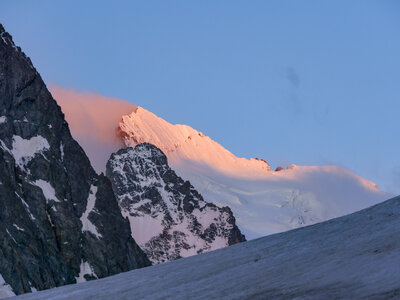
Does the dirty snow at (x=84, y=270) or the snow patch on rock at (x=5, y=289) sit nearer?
the snow patch on rock at (x=5, y=289)

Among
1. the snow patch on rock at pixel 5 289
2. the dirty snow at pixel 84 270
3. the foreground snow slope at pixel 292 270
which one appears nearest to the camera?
the foreground snow slope at pixel 292 270

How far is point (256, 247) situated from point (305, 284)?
15.7 ft

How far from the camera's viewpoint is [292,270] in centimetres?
1670

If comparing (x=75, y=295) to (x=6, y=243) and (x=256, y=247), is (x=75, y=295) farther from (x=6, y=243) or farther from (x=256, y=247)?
(x=6, y=243)

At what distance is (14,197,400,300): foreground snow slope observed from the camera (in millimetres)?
14555

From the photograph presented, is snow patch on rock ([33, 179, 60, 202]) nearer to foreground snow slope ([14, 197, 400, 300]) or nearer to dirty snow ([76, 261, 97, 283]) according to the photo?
dirty snow ([76, 261, 97, 283])

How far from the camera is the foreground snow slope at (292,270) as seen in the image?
1455 centimetres

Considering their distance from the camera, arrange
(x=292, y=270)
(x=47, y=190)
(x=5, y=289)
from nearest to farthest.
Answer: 1. (x=292, y=270)
2. (x=5, y=289)
3. (x=47, y=190)

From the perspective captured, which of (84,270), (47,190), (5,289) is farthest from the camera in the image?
(47,190)

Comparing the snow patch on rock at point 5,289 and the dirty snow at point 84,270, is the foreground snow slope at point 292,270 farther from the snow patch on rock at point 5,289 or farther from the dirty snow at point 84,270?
the dirty snow at point 84,270

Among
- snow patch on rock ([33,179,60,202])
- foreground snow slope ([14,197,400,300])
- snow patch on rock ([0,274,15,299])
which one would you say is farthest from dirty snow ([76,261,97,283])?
foreground snow slope ([14,197,400,300])

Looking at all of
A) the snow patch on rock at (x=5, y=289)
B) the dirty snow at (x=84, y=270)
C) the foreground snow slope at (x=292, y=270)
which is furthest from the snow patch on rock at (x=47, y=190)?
the foreground snow slope at (x=292, y=270)

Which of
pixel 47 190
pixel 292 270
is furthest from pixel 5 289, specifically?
pixel 292 270

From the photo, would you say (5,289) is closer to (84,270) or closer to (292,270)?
(84,270)
